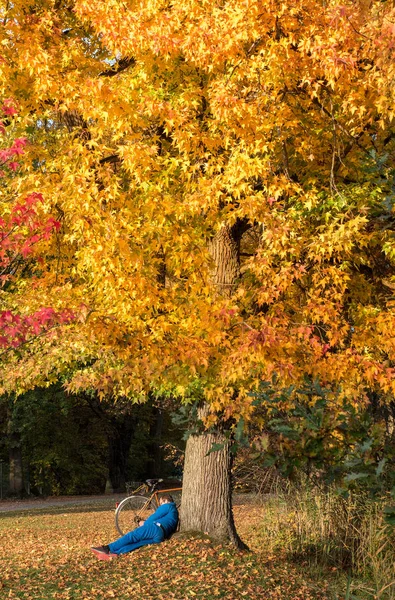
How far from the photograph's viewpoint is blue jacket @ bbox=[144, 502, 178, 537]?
408 inches

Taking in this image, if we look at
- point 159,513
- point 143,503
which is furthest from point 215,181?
point 143,503

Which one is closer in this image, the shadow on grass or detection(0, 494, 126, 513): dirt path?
the shadow on grass

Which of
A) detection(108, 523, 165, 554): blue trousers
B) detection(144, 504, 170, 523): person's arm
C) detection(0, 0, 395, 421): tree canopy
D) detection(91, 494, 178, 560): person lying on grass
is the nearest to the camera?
detection(0, 0, 395, 421): tree canopy

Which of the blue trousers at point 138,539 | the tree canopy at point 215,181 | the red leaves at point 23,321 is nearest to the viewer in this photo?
the red leaves at point 23,321

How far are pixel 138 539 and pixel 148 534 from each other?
0.62 ft

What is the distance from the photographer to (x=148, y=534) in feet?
33.2

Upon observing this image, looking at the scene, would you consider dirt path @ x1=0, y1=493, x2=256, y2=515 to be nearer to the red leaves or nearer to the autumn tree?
the autumn tree

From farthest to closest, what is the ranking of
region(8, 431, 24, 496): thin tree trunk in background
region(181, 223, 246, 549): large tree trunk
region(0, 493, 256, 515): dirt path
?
region(8, 431, 24, 496): thin tree trunk in background
region(0, 493, 256, 515): dirt path
region(181, 223, 246, 549): large tree trunk

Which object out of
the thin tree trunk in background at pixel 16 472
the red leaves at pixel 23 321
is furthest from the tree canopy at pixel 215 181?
the thin tree trunk in background at pixel 16 472

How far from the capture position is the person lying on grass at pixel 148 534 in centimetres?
965

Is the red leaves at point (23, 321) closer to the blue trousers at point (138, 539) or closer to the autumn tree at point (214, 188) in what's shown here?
the autumn tree at point (214, 188)

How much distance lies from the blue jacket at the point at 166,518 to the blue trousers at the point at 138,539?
11 cm

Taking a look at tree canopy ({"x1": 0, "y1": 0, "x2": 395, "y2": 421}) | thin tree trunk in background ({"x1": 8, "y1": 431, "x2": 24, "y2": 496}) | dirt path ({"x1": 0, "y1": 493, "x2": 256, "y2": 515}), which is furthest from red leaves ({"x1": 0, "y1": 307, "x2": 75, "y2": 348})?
thin tree trunk in background ({"x1": 8, "y1": 431, "x2": 24, "y2": 496})

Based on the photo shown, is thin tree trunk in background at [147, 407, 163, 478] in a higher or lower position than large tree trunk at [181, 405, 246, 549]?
higher
